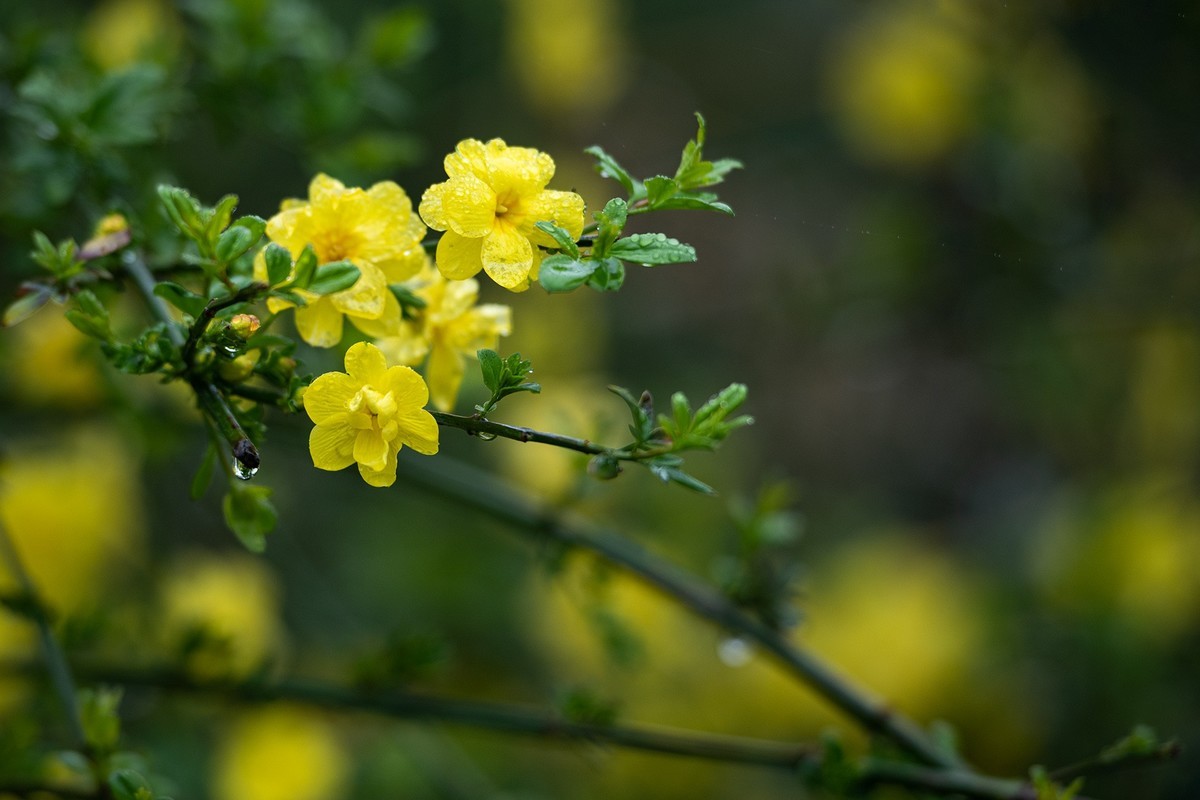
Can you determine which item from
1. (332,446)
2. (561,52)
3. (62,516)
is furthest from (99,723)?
(561,52)

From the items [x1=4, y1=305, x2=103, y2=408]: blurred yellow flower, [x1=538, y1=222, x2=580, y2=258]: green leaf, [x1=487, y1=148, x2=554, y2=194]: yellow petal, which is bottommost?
[x1=538, y1=222, x2=580, y2=258]: green leaf

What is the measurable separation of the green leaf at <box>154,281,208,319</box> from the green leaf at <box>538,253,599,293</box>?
0.83ft

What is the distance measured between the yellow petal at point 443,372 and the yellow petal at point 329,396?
146 mm

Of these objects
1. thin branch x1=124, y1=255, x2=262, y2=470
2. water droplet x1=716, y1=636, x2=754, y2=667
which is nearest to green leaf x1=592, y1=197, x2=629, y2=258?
thin branch x1=124, y1=255, x2=262, y2=470

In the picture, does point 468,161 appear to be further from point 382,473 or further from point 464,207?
point 382,473

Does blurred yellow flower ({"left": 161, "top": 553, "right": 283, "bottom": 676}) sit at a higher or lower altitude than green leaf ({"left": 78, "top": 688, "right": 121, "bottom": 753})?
higher

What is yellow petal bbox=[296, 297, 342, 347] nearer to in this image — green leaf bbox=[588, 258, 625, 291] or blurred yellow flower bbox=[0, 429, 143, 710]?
green leaf bbox=[588, 258, 625, 291]

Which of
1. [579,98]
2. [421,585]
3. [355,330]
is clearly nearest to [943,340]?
[579,98]

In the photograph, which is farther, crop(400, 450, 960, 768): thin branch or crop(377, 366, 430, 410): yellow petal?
crop(400, 450, 960, 768): thin branch

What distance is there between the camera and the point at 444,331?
0.85 meters

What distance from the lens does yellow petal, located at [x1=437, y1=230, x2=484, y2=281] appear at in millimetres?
726

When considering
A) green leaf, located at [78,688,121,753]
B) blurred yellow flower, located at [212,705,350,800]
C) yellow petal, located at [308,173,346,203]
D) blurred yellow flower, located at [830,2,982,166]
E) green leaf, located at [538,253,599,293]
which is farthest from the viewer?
blurred yellow flower, located at [830,2,982,166]

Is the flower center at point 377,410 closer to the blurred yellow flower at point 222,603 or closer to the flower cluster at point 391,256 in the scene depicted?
the flower cluster at point 391,256

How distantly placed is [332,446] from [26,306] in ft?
0.93
